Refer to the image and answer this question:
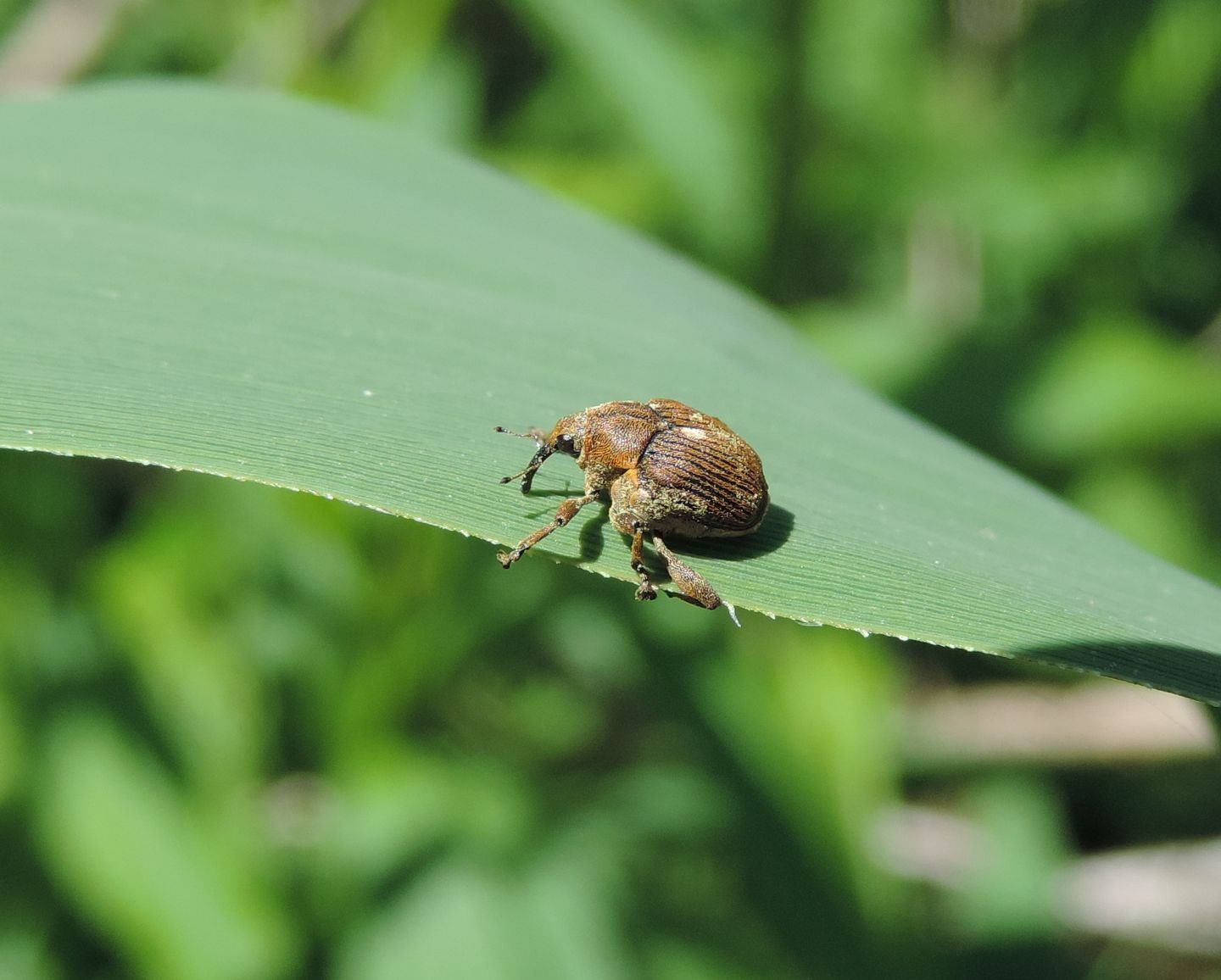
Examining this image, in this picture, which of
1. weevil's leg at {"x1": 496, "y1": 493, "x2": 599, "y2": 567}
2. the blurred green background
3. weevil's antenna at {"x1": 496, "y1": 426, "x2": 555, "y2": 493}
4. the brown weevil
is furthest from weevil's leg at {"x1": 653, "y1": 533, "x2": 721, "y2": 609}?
the blurred green background

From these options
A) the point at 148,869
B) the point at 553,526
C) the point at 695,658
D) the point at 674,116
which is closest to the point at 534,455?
the point at 553,526

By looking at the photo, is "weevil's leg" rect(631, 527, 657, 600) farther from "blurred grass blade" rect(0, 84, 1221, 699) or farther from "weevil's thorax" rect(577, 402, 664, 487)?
"weevil's thorax" rect(577, 402, 664, 487)

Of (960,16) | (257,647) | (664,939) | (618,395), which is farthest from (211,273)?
(960,16)

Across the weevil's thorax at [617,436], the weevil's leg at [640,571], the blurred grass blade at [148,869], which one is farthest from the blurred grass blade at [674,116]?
the blurred grass blade at [148,869]

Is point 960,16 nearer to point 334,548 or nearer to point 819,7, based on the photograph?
point 819,7

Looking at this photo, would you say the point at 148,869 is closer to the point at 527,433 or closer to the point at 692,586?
the point at 527,433

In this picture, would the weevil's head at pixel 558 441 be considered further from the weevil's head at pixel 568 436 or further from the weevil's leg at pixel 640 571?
the weevil's leg at pixel 640 571
